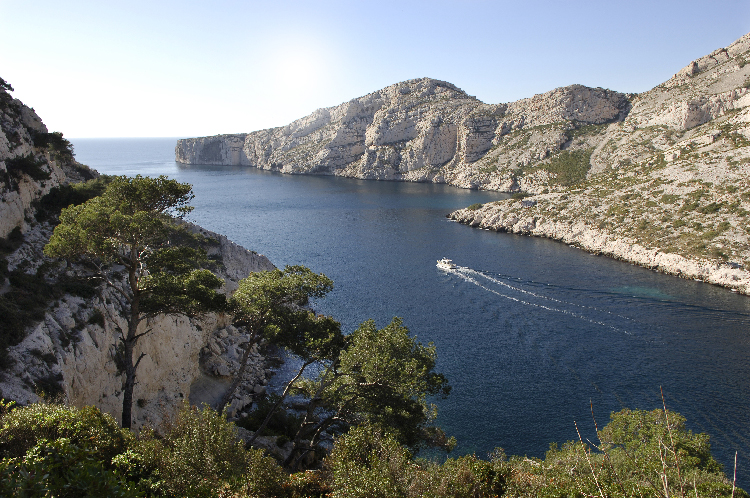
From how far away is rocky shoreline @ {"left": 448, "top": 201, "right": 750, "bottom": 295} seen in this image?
163 ft

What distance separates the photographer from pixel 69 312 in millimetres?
18859

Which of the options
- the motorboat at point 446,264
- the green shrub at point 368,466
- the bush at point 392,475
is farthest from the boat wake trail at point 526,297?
the green shrub at point 368,466

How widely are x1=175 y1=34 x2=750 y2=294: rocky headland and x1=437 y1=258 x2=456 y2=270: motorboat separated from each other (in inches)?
929

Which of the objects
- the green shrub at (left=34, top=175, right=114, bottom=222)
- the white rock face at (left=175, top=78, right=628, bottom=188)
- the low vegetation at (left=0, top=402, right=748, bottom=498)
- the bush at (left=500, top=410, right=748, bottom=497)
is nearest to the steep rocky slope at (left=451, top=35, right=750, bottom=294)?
the white rock face at (left=175, top=78, right=628, bottom=188)

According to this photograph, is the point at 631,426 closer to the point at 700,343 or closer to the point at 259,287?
the point at 259,287

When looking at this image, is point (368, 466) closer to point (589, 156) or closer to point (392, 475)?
point (392, 475)

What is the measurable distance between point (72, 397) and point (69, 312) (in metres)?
3.77

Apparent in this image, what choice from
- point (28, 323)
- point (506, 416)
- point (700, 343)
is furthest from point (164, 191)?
point (700, 343)

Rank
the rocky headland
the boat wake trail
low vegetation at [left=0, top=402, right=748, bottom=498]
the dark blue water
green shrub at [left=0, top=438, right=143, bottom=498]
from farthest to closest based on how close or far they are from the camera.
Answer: the rocky headland < the boat wake trail < the dark blue water < low vegetation at [left=0, top=402, right=748, bottom=498] < green shrub at [left=0, top=438, right=143, bottom=498]

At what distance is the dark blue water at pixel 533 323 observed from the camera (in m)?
27.6

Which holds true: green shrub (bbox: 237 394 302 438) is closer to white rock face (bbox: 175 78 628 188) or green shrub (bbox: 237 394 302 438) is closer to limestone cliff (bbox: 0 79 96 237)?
limestone cliff (bbox: 0 79 96 237)

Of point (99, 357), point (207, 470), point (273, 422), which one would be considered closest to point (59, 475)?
point (207, 470)

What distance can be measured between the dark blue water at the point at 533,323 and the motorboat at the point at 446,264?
3.88ft

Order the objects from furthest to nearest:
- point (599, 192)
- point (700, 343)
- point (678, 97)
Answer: point (678, 97), point (599, 192), point (700, 343)
